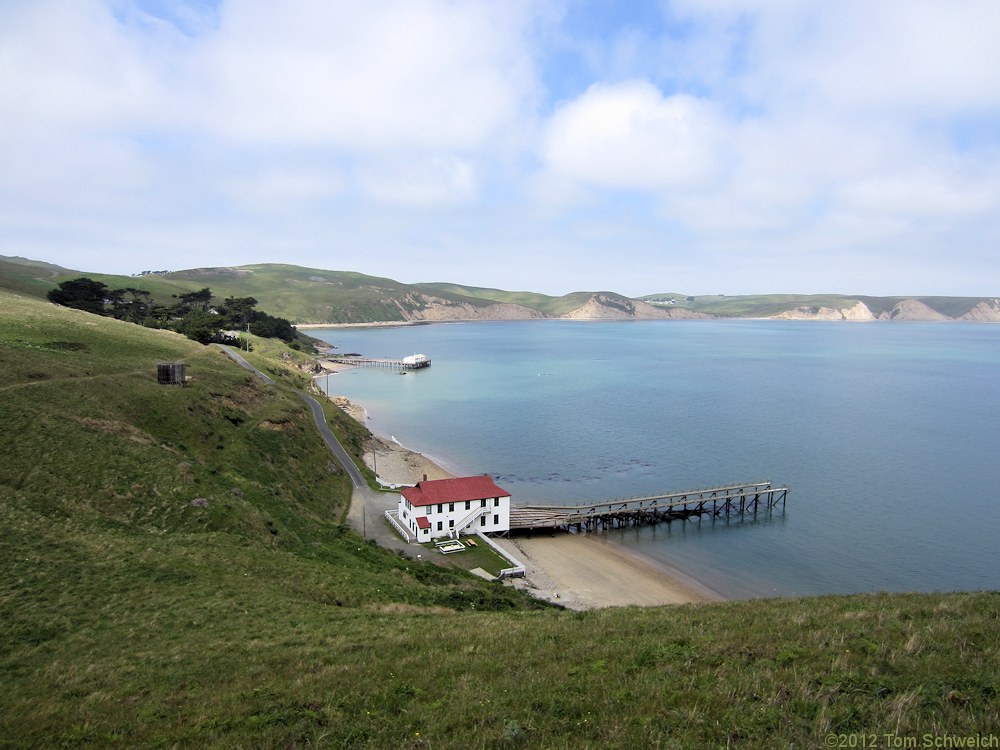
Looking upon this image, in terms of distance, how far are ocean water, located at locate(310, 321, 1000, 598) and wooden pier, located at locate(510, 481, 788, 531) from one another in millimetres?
1519

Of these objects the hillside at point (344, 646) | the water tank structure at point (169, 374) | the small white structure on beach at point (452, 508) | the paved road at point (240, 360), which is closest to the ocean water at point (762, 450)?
the small white structure on beach at point (452, 508)

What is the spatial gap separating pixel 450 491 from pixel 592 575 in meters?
10.8

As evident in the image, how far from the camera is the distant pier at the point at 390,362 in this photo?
465 feet

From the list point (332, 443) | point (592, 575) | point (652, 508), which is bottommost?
point (592, 575)

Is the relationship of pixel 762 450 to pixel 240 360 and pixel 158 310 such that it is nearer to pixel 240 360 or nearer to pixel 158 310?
pixel 240 360

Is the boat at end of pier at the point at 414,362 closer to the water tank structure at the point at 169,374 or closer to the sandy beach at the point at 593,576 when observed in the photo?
the water tank structure at the point at 169,374

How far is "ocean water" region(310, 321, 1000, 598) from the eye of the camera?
4091 cm

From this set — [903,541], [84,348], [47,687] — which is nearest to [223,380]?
[84,348]

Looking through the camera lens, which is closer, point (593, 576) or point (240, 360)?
point (593, 576)

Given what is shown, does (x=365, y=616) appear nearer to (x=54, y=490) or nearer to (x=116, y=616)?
(x=116, y=616)

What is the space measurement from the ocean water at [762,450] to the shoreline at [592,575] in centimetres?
207

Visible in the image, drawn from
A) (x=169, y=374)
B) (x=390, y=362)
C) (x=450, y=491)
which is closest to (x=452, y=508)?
(x=450, y=491)

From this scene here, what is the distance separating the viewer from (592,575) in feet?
123

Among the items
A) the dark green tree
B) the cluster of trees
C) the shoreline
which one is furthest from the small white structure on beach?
the dark green tree
